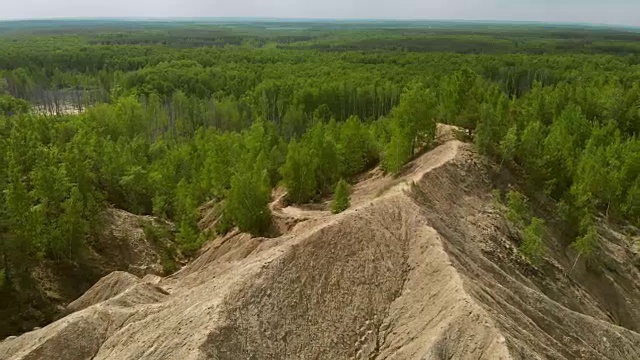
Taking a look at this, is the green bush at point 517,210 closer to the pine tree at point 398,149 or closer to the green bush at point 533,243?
the green bush at point 533,243

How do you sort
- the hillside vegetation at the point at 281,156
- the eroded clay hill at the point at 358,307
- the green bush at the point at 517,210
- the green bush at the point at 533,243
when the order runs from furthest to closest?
the hillside vegetation at the point at 281,156 → the green bush at the point at 517,210 → the green bush at the point at 533,243 → the eroded clay hill at the point at 358,307

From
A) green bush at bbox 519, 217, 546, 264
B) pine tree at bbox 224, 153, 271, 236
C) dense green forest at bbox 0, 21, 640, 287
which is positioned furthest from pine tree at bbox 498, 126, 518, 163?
pine tree at bbox 224, 153, 271, 236

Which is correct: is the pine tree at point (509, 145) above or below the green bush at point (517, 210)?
above

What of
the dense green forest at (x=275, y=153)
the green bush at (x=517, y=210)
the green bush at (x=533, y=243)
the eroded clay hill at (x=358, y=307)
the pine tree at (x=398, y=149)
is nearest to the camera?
the eroded clay hill at (x=358, y=307)

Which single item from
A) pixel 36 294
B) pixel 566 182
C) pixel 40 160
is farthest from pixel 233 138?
pixel 566 182

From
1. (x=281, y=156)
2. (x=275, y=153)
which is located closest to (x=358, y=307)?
(x=275, y=153)

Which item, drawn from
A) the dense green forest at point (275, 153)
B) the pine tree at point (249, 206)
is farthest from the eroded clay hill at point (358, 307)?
the dense green forest at point (275, 153)

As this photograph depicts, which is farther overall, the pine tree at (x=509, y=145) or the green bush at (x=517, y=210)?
the pine tree at (x=509, y=145)

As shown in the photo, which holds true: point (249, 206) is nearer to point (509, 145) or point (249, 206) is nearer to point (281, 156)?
point (281, 156)
